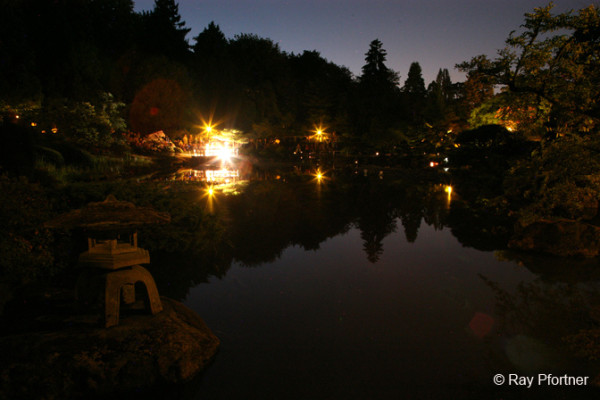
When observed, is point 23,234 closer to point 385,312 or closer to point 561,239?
point 385,312

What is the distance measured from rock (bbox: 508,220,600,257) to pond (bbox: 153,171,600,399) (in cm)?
53

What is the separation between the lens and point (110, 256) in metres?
4.75

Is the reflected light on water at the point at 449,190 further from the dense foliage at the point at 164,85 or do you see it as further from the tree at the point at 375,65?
the tree at the point at 375,65

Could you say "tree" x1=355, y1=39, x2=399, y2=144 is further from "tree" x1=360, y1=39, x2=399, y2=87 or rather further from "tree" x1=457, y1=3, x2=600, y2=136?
"tree" x1=457, y1=3, x2=600, y2=136

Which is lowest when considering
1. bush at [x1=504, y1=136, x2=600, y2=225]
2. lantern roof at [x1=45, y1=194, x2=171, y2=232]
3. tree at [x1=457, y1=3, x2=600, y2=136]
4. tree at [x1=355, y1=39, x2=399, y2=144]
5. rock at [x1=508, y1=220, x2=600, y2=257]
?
rock at [x1=508, y1=220, x2=600, y2=257]

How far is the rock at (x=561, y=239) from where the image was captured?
9.35 meters

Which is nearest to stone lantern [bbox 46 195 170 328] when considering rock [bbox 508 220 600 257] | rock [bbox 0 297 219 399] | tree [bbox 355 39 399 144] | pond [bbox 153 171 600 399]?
rock [bbox 0 297 219 399]

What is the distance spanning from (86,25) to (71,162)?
639 centimetres

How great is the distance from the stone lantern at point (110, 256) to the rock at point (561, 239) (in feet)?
31.0

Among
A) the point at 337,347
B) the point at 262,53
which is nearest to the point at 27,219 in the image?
the point at 337,347

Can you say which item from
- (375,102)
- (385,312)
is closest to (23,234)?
(385,312)

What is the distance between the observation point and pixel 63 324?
4.96 m

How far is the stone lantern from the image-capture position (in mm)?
4703

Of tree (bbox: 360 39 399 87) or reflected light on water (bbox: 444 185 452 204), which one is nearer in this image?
reflected light on water (bbox: 444 185 452 204)
